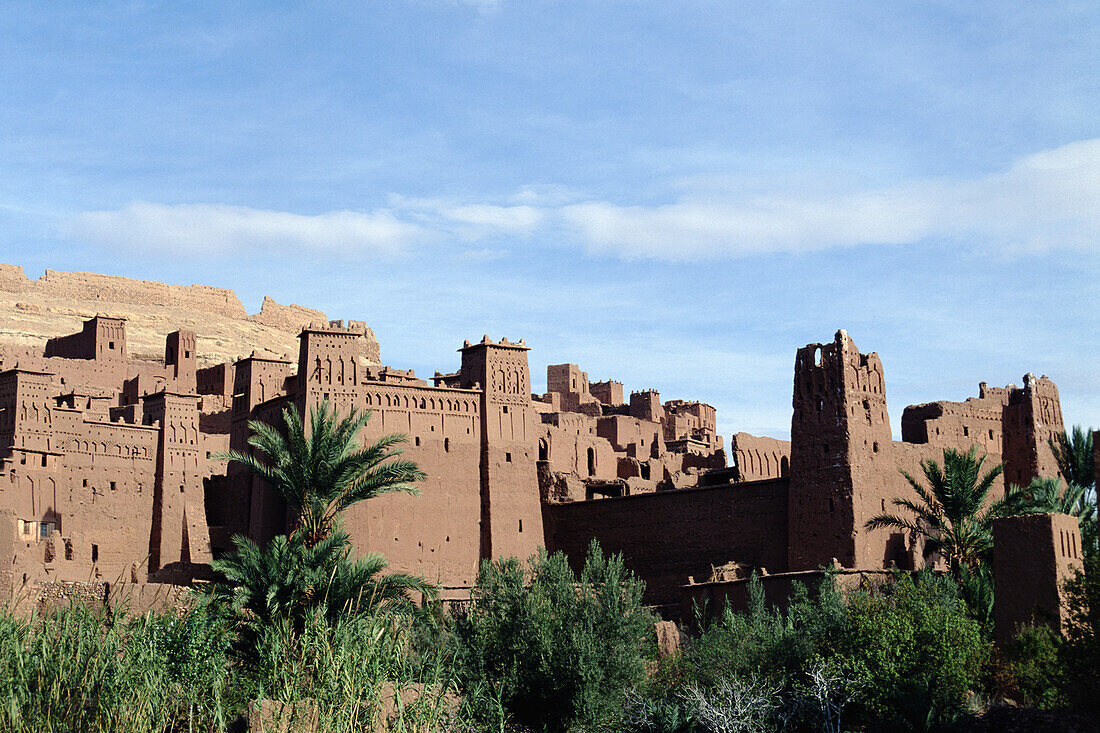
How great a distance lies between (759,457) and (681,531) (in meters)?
6.99

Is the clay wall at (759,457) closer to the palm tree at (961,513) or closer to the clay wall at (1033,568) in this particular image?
the palm tree at (961,513)

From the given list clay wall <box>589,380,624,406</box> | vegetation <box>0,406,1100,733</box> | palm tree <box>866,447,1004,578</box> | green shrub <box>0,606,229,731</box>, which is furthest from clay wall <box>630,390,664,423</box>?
green shrub <box>0,606,229,731</box>

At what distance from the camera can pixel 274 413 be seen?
139 feet

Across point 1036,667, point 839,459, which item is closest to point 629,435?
point 839,459

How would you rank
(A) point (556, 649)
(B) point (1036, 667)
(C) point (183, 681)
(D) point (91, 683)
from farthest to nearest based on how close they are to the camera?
(A) point (556, 649) → (B) point (1036, 667) → (C) point (183, 681) → (D) point (91, 683)

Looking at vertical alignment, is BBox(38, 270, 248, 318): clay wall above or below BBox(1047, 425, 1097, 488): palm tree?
above

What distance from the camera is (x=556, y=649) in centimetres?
2772

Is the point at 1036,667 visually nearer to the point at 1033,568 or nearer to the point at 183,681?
the point at 1033,568

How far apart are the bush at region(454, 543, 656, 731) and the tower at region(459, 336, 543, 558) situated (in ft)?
41.7

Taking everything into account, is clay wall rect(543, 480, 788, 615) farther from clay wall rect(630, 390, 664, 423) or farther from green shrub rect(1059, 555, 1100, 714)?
clay wall rect(630, 390, 664, 423)

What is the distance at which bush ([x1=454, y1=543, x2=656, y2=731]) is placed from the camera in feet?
89.6

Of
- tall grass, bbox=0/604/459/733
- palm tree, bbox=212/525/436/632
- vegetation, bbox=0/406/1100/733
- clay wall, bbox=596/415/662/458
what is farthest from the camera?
clay wall, bbox=596/415/662/458

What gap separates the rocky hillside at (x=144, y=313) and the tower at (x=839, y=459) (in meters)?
41.3

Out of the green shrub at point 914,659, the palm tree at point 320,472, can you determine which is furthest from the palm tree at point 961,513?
the palm tree at point 320,472
